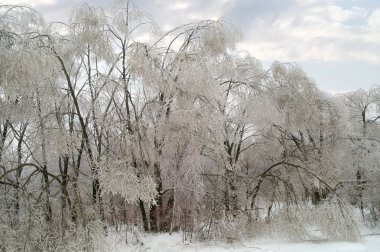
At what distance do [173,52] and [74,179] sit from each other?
5406 millimetres

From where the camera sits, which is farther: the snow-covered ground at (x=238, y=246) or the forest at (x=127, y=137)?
the snow-covered ground at (x=238, y=246)

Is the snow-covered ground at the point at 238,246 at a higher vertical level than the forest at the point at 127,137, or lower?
lower

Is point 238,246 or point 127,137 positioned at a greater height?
point 127,137

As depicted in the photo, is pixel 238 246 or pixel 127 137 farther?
pixel 238 246

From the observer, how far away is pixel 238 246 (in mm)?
13891

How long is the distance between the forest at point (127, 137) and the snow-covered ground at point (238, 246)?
0.31 meters

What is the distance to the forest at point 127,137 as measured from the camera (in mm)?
11750

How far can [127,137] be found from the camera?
42.4ft

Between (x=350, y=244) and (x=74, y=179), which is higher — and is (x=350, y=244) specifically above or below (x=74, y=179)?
below

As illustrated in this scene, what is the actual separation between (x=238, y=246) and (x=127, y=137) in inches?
194

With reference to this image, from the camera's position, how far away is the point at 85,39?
14789 millimetres

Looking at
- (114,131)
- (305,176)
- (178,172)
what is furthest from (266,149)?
(114,131)

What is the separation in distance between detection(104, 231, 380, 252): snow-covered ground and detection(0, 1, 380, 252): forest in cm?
31

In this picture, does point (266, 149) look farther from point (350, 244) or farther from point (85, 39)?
point (85, 39)
